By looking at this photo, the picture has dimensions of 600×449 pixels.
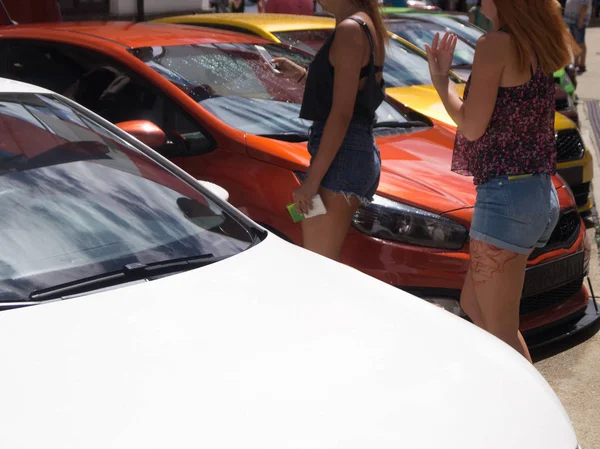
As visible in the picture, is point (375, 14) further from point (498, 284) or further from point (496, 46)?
point (498, 284)

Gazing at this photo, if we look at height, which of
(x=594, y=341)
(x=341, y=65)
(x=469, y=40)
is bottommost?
(x=594, y=341)

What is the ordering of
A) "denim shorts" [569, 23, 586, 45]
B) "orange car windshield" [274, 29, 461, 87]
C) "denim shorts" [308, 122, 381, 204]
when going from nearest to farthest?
"denim shorts" [308, 122, 381, 204] → "orange car windshield" [274, 29, 461, 87] → "denim shorts" [569, 23, 586, 45]

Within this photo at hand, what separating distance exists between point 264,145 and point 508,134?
1.47m

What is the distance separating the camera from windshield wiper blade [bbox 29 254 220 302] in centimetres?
244

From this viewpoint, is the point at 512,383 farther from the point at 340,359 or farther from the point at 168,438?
the point at 168,438

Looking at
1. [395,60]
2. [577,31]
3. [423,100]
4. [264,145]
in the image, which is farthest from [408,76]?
[577,31]

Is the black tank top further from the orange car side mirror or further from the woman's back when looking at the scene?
the orange car side mirror

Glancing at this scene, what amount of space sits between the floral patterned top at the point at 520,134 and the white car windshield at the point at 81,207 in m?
0.91

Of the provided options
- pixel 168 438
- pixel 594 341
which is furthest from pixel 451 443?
pixel 594 341

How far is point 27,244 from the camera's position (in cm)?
259

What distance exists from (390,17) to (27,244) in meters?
6.84

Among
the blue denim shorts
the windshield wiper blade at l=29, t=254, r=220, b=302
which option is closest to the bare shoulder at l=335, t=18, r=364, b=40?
the blue denim shorts

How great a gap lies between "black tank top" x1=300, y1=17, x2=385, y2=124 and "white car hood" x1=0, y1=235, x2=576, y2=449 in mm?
1220

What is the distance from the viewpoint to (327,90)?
3.78m
